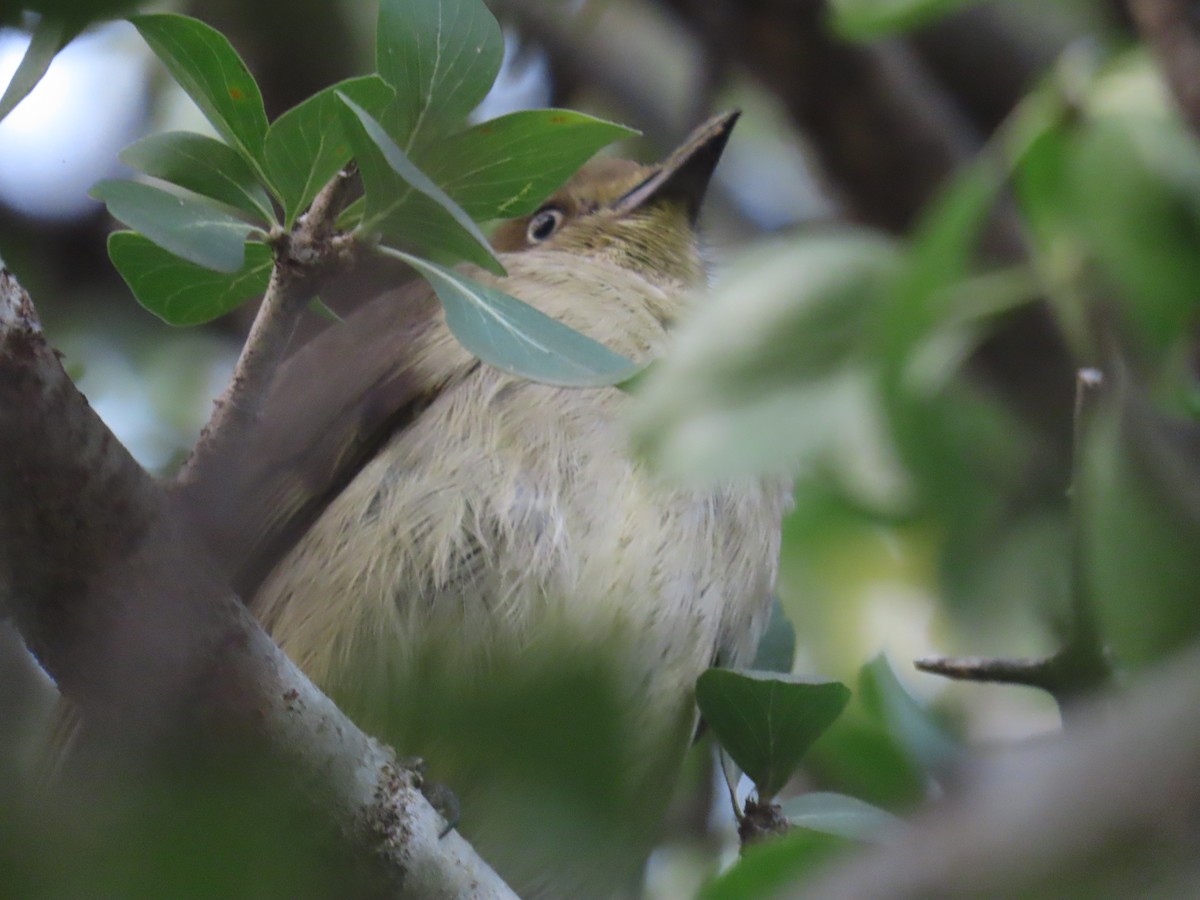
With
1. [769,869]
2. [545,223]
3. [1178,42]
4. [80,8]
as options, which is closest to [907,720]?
[769,869]

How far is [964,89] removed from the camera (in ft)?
17.7

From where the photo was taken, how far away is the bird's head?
375cm

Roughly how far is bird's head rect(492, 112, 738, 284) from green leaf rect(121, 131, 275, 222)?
1796 millimetres

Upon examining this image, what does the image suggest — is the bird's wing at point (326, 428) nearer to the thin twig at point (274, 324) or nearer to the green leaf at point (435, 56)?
the thin twig at point (274, 324)

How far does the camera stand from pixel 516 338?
1937mm

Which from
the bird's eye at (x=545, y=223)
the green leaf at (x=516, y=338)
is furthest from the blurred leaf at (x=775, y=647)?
the bird's eye at (x=545, y=223)

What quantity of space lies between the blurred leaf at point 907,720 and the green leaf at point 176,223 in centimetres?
115

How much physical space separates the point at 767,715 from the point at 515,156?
963 mm

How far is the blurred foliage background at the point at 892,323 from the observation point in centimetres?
174

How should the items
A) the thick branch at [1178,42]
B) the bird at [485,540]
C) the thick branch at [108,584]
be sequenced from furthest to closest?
the bird at [485,540]
the thick branch at [1178,42]
the thick branch at [108,584]

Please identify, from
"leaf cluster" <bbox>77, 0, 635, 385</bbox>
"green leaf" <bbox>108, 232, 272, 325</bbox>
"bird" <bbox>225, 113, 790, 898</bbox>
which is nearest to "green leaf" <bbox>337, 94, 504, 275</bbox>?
"leaf cluster" <bbox>77, 0, 635, 385</bbox>

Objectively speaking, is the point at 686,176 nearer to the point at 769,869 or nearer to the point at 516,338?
the point at 516,338

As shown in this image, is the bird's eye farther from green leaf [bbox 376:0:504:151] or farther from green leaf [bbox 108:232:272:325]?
green leaf [bbox 376:0:504:151]

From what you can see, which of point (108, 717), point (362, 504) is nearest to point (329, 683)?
point (362, 504)
